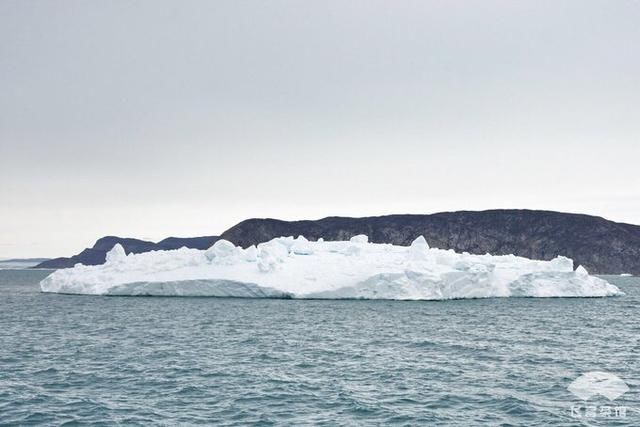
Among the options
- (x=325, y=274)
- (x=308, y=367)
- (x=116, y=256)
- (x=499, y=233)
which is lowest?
(x=308, y=367)

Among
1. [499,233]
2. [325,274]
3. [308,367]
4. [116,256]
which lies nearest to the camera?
[308,367]

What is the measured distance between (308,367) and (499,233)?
15719 cm

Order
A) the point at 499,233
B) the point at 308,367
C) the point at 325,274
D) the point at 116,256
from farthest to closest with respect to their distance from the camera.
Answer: the point at 499,233 → the point at 116,256 → the point at 325,274 → the point at 308,367

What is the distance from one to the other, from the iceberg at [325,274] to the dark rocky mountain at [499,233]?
348 ft

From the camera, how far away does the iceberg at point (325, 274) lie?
53469 millimetres

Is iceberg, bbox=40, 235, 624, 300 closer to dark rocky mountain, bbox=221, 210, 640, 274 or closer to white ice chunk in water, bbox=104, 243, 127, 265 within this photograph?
white ice chunk in water, bbox=104, 243, 127, 265

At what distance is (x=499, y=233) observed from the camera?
17175 cm

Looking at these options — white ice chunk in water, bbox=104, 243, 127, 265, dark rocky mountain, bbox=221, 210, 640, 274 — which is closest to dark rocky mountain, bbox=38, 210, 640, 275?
dark rocky mountain, bbox=221, 210, 640, 274

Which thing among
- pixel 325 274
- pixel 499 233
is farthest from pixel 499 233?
pixel 325 274

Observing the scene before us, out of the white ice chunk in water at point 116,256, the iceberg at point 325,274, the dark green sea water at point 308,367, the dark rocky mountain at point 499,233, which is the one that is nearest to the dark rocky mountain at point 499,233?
the dark rocky mountain at point 499,233

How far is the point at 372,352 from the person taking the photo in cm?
2541

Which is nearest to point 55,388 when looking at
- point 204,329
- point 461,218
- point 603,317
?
point 204,329

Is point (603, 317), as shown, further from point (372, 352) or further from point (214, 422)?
point (214, 422)

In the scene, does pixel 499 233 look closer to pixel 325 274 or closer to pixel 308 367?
pixel 325 274
